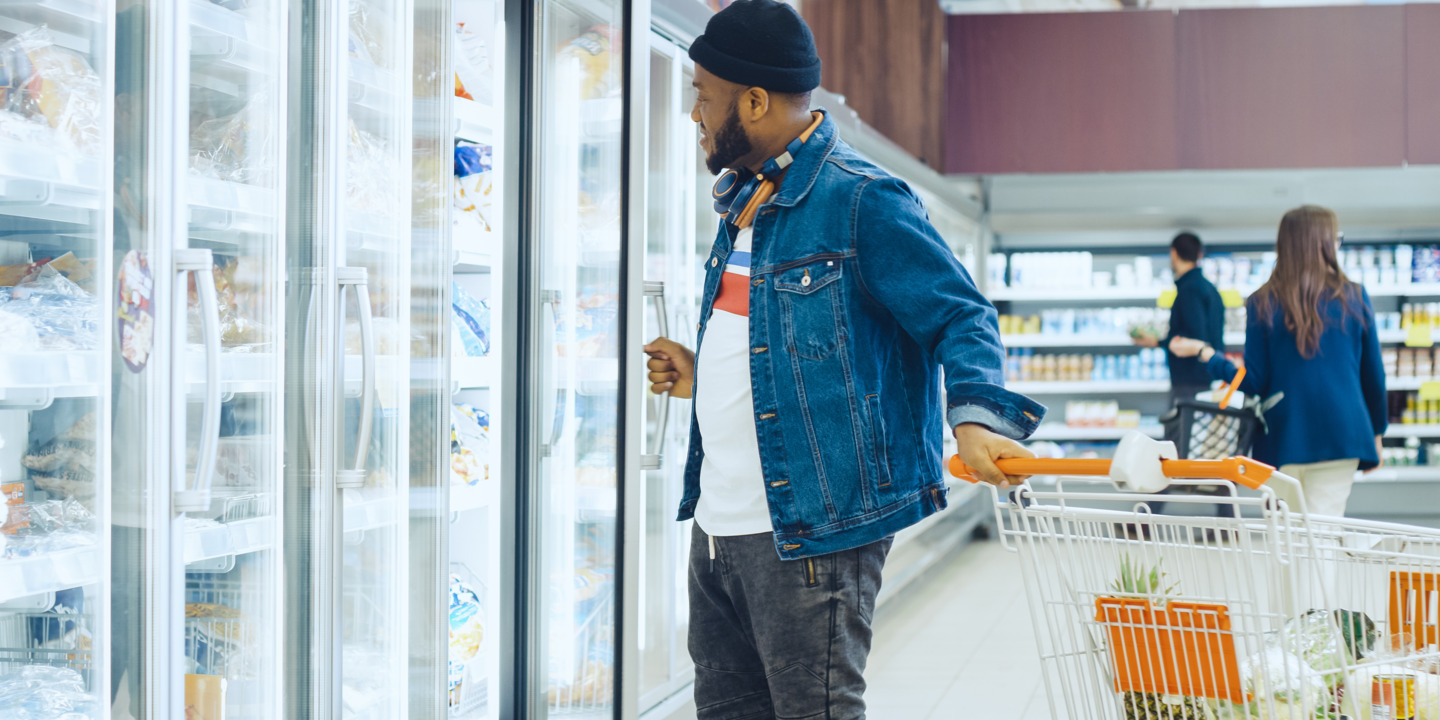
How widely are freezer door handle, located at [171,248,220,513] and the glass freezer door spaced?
3.39 ft

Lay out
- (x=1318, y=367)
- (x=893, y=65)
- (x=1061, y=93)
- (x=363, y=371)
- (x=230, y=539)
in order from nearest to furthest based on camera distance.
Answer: (x=230, y=539)
(x=363, y=371)
(x=1318, y=367)
(x=893, y=65)
(x=1061, y=93)

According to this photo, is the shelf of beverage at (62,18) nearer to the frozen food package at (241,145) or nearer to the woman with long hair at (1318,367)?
the frozen food package at (241,145)

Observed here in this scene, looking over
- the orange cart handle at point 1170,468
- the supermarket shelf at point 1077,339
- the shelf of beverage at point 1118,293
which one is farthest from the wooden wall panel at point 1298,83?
the orange cart handle at point 1170,468

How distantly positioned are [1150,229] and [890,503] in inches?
262

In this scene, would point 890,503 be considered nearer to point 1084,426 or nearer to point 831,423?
point 831,423

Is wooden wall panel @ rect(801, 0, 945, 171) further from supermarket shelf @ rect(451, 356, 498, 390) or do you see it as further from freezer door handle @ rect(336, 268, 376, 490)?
freezer door handle @ rect(336, 268, 376, 490)

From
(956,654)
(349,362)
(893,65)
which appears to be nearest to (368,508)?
(349,362)

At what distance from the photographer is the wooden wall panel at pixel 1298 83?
7.23m

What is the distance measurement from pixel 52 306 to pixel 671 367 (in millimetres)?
943

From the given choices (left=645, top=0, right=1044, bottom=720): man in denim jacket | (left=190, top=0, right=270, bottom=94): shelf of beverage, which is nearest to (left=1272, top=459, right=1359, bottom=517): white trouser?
(left=645, top=0, right=1044, bottom=720): man in denim jacket

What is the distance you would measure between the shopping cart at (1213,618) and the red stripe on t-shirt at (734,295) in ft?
1.30

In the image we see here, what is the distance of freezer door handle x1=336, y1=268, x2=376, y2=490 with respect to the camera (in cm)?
200

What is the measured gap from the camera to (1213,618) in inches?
59.9

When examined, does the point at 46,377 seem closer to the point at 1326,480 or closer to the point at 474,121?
the point at 474,121
